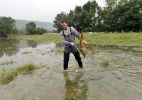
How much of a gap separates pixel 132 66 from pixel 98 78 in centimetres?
301

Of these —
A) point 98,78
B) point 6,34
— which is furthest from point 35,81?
point 6,34

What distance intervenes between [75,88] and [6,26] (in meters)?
86.4

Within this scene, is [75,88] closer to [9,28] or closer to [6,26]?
[6,26]

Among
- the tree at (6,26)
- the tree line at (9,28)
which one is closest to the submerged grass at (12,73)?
the tree line at (9,28)

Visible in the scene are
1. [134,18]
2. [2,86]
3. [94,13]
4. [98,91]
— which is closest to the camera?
[98,91]

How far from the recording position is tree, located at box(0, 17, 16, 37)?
87.6 meters

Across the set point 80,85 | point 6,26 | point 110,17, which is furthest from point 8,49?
point 6,26

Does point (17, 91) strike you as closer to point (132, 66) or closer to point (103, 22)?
point (132, 66)

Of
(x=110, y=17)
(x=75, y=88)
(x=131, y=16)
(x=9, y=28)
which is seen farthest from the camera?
(x=9, y=28)

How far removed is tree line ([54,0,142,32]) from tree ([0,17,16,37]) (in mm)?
32598

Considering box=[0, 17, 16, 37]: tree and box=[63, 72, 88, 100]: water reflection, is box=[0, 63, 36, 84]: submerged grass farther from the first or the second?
box=[0, 17, 16, 37]: tree

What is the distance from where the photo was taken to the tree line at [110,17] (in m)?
49.2

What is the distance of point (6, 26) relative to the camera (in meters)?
87.9

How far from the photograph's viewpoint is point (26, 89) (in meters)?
7.70
